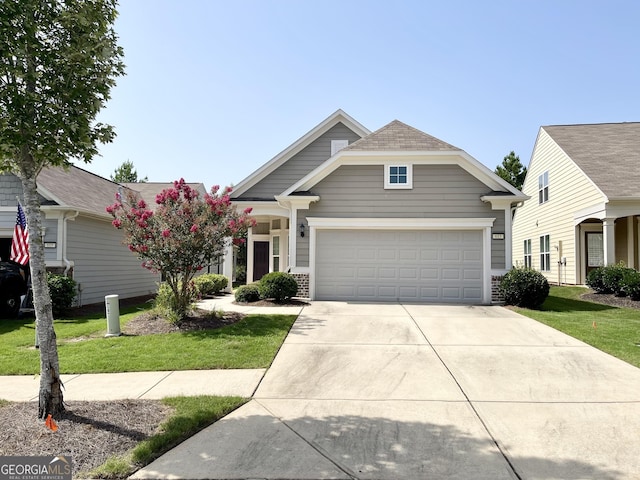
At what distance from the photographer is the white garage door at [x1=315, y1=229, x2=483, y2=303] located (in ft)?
43.0

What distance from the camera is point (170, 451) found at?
12.0 ft

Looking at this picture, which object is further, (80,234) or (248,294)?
(80,234)

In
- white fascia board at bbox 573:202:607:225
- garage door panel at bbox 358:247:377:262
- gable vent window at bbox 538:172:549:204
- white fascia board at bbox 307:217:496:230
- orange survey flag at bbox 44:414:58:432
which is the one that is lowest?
orange survey flag at bbox 44:414:58:432

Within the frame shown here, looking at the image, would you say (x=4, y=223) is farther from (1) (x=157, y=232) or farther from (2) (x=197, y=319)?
(2) (x=197, y=319)

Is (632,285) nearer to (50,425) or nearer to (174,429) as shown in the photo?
(174,429)

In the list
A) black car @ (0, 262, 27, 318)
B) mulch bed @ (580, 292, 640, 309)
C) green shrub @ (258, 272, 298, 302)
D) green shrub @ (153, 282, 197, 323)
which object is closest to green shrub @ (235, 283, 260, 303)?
green shrub @ (258, 272, 298, 302)

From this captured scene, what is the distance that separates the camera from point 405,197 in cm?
1330

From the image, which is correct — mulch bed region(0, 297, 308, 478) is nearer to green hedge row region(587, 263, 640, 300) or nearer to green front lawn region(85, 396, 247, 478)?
green front lawn region(85, 396, 247, 478)

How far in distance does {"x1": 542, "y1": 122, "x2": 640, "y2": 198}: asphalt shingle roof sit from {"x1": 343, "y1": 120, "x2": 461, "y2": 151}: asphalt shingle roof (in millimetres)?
6358

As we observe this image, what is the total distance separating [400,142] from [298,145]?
4947mm

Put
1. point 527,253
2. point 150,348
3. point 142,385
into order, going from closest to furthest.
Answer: point 142,385, point 150,348, point 527,253

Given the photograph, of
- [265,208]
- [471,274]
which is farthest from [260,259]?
[471,274]

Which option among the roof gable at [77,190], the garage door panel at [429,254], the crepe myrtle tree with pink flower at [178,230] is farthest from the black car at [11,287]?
the garage door panel at [429,254]

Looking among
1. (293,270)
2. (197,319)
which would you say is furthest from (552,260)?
(197,319)
